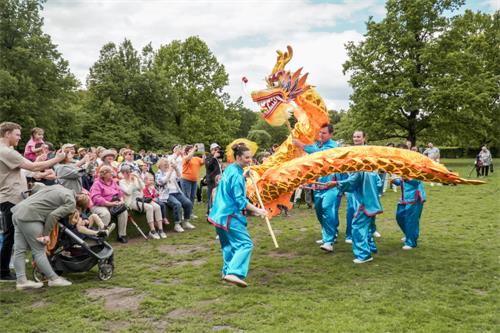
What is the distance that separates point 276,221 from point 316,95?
3774 mm

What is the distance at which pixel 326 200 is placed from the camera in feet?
22.9

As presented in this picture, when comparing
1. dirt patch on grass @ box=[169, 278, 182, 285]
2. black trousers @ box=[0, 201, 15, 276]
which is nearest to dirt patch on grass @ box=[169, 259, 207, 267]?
dirt patch on grass @ box=[169, 278, 182, 285]

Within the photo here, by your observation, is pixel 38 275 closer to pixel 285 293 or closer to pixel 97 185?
pixel 97 185

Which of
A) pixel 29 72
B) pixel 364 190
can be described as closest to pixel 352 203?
pixel 364 190

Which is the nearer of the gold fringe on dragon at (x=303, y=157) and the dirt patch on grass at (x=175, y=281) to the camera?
the dirt patch on grass at (x=175, y=281)

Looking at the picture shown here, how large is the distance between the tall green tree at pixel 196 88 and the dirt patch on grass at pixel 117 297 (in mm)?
32952

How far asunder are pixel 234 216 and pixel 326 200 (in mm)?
2354

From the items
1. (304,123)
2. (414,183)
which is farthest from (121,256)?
(414,183)

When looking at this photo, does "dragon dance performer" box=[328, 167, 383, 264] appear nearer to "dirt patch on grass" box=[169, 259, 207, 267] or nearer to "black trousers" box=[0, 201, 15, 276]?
"dirt patch on grass" box=[169, 259, 207, 267]

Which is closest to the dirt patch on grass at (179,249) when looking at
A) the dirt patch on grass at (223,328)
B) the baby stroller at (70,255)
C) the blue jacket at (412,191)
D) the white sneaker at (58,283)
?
the baby stroller at (70,255)

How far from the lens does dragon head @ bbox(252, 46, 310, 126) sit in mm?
7324

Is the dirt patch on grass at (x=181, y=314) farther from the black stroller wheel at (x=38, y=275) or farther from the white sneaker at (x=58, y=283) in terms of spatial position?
the black stroller wheel at (x=38, y=275)

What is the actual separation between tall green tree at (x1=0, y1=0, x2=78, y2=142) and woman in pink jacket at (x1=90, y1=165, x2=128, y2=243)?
1980 centimetres

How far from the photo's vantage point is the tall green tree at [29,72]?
24.8 metres
